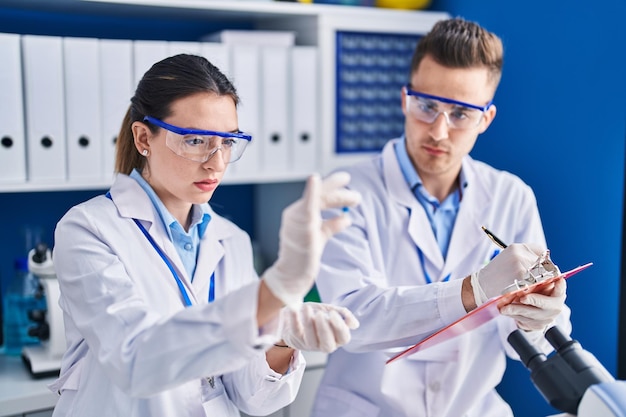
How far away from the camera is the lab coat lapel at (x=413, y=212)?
71.2 inches

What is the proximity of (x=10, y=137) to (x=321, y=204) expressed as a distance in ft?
3.84

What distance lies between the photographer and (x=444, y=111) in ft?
5.83

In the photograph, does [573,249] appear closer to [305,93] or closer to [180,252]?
[305,93]

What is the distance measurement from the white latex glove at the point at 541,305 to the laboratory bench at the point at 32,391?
791 mm

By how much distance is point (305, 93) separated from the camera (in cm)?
224

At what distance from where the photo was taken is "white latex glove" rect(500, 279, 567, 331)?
144 centimetres

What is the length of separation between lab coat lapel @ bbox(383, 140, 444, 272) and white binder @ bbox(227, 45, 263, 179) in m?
0.44

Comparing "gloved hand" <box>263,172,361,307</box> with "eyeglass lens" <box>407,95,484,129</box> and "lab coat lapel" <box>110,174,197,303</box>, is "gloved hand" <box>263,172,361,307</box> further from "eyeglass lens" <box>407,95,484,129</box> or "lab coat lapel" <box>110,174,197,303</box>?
"eyeglass lens" <box>407,95,484,129</box>

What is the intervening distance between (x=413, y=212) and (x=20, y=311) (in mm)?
1143

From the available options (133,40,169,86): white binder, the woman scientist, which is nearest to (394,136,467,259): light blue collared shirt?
the woman scientist

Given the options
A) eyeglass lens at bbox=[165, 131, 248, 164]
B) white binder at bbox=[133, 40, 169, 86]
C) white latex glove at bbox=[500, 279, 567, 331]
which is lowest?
white latex glove at bbox=[500, 279, 567, 331]

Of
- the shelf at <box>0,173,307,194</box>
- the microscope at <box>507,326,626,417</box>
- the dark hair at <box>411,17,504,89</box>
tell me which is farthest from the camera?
the shelf at <box>0,173,307,194</box>

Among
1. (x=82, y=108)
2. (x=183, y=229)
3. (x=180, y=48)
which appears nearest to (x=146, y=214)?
(x=183, y=229)

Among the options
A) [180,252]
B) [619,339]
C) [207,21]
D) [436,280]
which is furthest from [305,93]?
[619,339]
